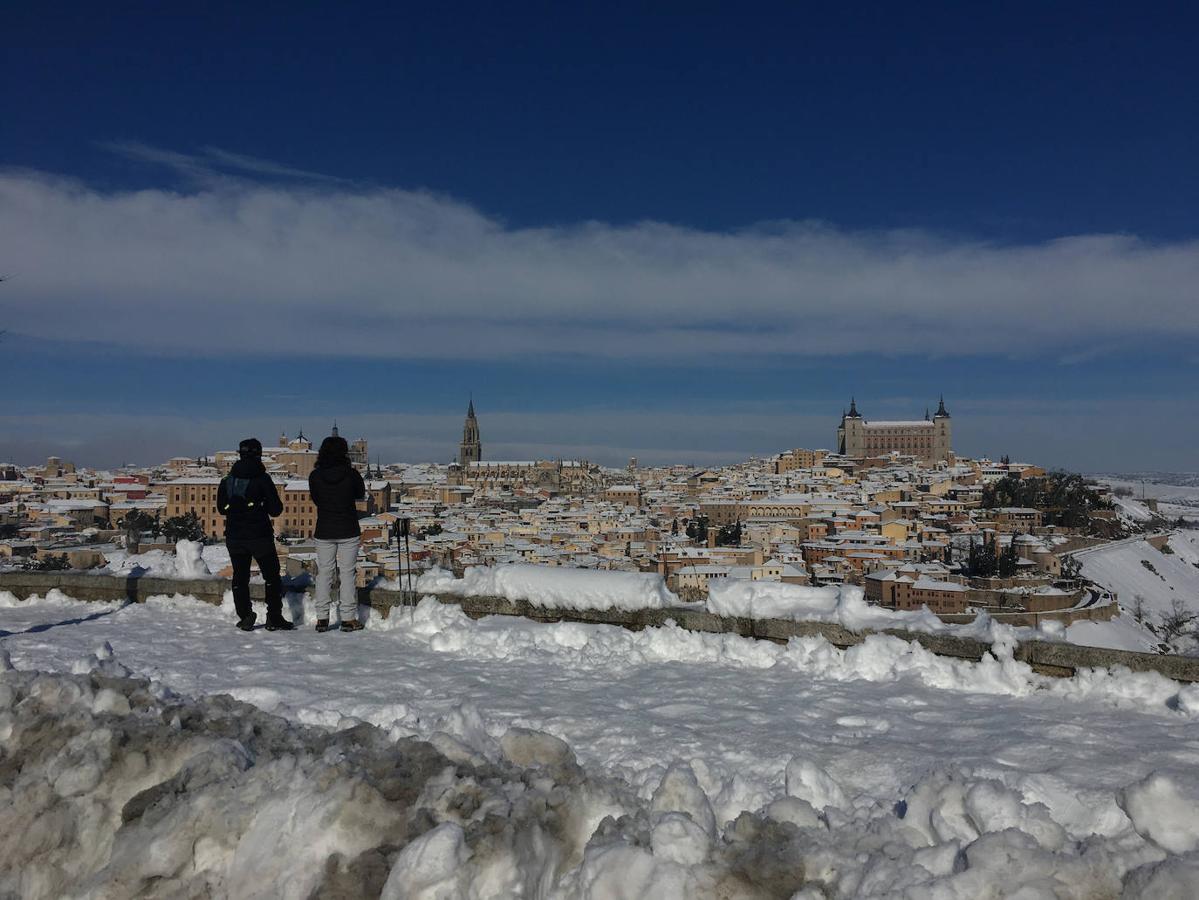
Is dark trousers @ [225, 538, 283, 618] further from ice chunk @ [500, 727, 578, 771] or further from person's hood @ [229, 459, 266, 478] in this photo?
ice chunk @ [500, 727, 578, 771]

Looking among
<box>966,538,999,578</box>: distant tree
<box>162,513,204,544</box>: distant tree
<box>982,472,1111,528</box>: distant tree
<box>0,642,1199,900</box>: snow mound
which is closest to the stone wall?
<box>0,642,1199,900</box>: snow mound

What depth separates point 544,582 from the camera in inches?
245

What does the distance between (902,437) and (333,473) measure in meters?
133

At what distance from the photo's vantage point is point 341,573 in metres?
6.03

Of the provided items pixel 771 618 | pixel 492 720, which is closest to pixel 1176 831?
pixel 492 720

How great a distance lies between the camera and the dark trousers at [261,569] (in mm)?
6012

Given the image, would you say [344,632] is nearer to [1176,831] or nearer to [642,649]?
[642,649]


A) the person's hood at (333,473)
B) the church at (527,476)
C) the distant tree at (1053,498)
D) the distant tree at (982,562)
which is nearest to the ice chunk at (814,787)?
the person's hood at (333,473)

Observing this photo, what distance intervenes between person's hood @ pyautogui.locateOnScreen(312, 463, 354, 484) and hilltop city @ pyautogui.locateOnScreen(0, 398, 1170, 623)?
166cm

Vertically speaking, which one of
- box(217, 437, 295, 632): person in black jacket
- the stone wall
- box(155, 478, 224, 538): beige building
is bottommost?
box(155, 478, 224, 538): beige building

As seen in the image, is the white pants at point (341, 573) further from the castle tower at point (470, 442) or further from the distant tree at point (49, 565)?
the castle tower at point (470, 442)

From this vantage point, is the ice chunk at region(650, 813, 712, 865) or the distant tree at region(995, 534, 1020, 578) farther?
the distant tree at region(995, 534, 1020, 578)

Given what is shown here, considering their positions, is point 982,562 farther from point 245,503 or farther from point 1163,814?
point 1163,814

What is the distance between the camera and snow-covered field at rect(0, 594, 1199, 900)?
7.39 feet
